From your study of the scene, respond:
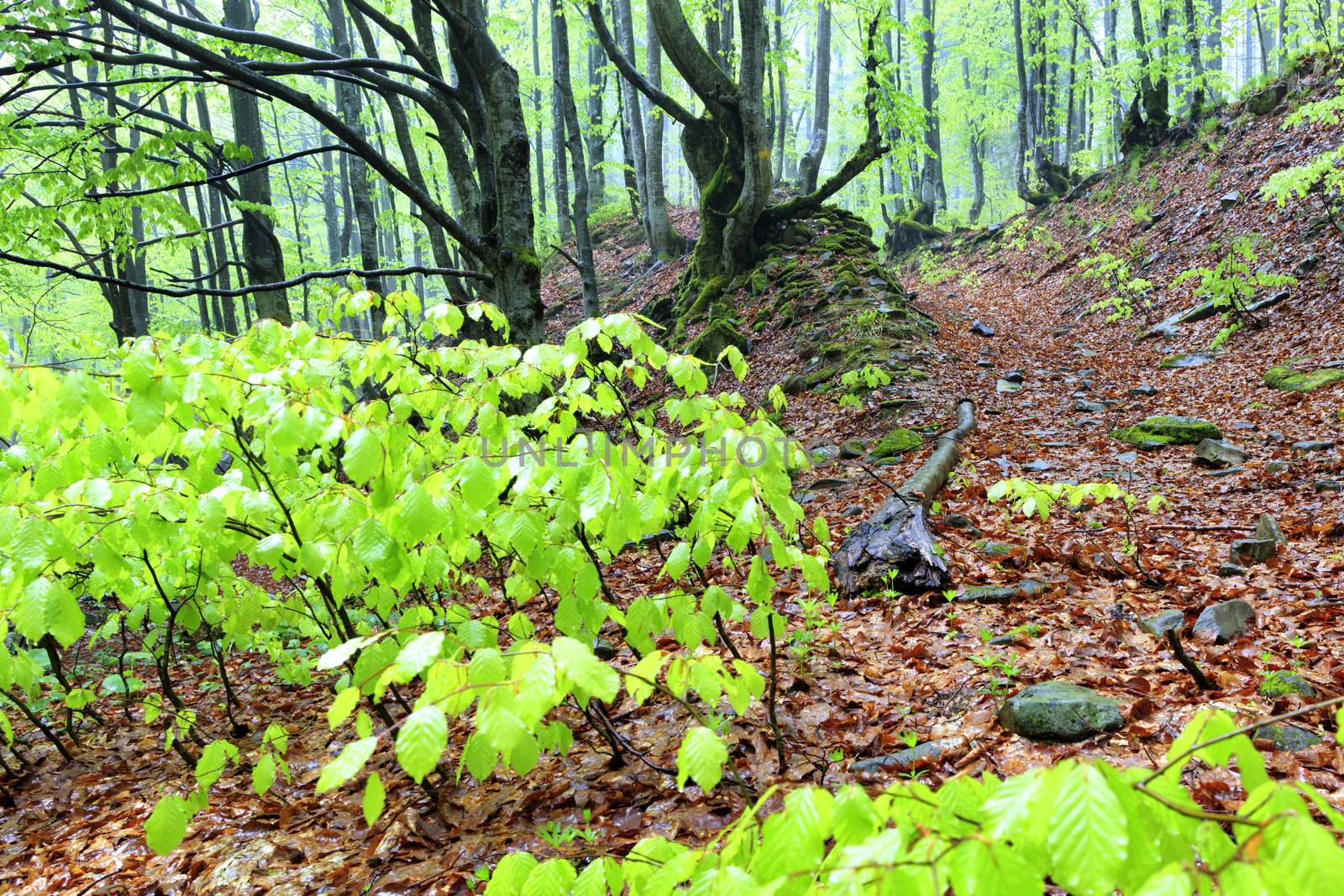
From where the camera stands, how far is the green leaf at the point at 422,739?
3.27 feet

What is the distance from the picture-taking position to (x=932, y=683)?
2969mm

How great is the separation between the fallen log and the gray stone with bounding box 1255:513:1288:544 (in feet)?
5.70

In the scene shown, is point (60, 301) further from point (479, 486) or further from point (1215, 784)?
point (1215, 784)

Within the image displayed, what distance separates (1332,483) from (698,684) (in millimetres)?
5216

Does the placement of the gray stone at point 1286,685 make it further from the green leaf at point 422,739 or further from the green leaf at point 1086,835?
the green leaf at point 422,739

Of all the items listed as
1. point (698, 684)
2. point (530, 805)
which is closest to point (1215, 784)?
point (698, 684)

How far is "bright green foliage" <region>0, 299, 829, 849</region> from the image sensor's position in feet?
4.54

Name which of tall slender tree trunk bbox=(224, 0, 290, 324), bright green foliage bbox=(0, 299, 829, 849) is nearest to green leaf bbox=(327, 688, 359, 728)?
bright green foliage bbox=(0, 299, 829, 849)

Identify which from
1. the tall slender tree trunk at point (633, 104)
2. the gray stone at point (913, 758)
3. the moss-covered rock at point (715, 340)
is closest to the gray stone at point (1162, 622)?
the gray stone at point (913, 758)

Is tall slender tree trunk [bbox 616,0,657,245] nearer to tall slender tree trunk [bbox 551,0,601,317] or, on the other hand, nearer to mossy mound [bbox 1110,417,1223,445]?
tall slender tree trunk [bbox 551,0,601,317]

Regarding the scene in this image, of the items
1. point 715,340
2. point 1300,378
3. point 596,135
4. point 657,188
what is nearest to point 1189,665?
point 1300,378

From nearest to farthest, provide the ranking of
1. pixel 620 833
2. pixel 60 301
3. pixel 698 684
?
pixel 698 684 < pixel 620 833 < pixel 60 301

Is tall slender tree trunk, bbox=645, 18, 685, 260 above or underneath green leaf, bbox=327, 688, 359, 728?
above

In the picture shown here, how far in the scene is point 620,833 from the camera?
7.78ft
